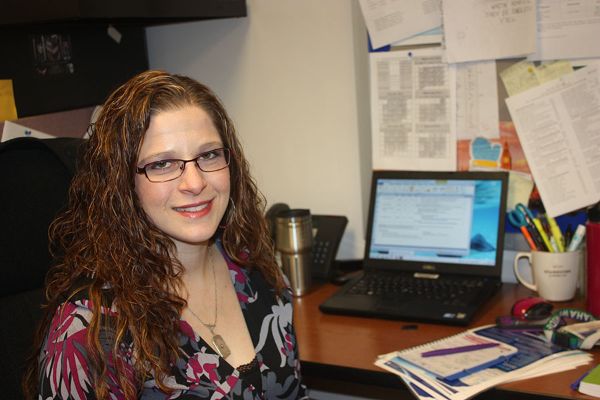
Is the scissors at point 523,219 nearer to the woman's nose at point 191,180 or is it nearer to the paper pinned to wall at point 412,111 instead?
the paper pinned to wall at point 412,111

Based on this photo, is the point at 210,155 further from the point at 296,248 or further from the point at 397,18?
the point at 397,18

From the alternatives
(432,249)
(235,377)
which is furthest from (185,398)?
(432,249)

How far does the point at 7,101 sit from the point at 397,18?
3.20 ft

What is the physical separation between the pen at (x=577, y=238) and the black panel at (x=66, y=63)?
1.30 meters

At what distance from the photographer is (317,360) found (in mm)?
1386

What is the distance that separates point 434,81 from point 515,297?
0.56m

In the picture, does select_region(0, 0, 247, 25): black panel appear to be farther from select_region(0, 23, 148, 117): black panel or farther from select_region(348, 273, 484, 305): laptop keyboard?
select_region(348, 273, 484, 305): laptop keyboard

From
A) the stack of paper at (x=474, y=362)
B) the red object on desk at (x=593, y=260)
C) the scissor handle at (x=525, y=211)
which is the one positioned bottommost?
the stack of paper at (x=474, y=362)

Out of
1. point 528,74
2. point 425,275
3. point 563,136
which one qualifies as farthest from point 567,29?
point 425,275

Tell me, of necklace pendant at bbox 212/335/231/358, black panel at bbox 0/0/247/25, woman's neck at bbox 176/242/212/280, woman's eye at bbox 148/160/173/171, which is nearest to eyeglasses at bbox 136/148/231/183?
woman's eye at bbox 148/160/173/171

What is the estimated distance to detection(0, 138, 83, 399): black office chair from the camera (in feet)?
3.85

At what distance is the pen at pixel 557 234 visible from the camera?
1602mm

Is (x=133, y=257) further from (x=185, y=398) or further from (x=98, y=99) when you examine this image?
(x=98, y=99)

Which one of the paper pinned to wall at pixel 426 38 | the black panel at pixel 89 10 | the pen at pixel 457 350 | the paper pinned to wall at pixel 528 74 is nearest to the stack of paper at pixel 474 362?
the pen at pixel 457 350
